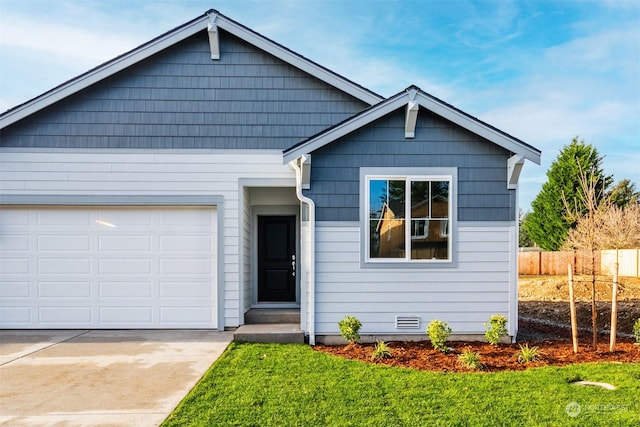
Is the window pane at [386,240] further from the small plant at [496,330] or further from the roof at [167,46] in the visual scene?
the roof at [167,46]

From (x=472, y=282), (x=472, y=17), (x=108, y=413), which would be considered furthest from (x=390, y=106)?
(x=472, y=17)

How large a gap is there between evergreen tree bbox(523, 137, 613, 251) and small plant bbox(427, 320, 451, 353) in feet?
60.0

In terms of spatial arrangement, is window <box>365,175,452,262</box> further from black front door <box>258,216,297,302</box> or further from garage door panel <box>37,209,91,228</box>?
garage door panel <box>37,209,91,228</box>

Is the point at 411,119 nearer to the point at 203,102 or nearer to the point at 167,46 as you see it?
the point at 203,102

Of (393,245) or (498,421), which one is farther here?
(393,245)

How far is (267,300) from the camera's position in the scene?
8.98 m

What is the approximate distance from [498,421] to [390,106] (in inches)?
187

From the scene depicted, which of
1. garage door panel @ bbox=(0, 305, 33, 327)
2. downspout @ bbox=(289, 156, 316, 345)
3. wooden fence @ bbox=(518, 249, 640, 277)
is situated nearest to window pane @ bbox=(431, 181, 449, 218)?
downspout @ bbox=(289, 156, 316, 345)

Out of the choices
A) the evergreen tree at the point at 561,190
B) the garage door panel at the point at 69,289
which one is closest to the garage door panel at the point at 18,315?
the garage door panel at the point at 69,289

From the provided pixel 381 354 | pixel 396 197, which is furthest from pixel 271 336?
pixel 396 197

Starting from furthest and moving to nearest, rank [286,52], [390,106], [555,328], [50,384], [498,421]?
[555,328] → [286,52] → [390,106] → [50,384] → [498,421]

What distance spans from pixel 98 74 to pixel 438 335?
24.6 feet

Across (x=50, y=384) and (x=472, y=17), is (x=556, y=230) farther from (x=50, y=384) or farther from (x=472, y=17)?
(x=50, y=384)

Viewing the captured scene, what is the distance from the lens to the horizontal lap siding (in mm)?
7066
